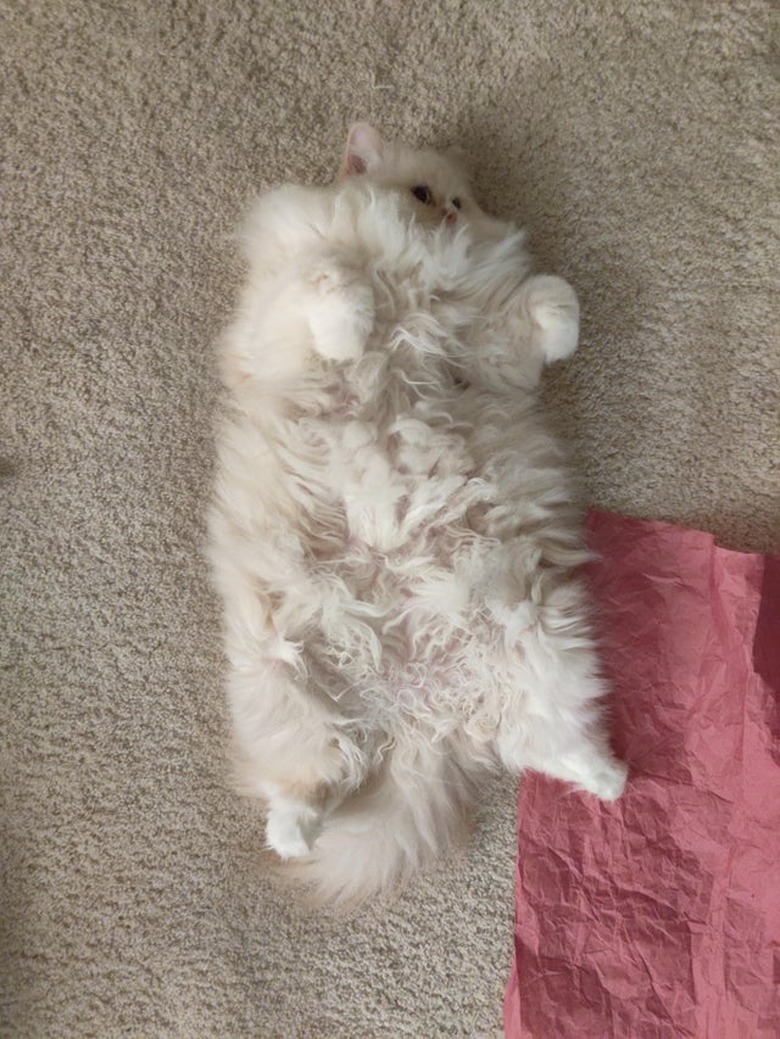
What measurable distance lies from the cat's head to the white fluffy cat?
0.08 metres

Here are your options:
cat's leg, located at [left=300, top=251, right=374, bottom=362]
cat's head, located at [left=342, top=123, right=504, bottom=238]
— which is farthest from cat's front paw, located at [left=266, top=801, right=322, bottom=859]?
cat's head, located at [left=342, top=123, right=504, bottom=238]

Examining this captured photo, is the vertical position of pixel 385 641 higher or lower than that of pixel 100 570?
higher

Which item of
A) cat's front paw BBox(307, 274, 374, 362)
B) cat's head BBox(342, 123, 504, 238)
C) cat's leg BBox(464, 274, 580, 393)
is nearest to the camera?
cat's front paw BBox(307, 274, 374, 362)

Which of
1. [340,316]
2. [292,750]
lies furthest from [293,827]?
[340,316]

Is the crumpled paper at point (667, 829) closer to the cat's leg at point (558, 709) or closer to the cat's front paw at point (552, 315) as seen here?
the cat's leg at point (558, 709)

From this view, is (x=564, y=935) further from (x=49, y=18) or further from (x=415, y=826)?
(x=49, y=18)

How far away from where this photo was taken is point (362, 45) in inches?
62.3

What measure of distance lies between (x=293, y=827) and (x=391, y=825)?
0.19 metres

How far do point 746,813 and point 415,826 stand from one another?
1.86 feet

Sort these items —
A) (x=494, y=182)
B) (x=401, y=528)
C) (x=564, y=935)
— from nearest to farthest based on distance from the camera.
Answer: (x=401, y=528)
(x=564, y=935)
(x=494, y=182)

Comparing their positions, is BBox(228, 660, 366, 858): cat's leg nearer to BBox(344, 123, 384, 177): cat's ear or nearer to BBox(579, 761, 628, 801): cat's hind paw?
BBox(579, 761, 628, 801): cat's hind paw

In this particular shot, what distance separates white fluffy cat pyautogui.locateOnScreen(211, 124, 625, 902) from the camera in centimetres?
122

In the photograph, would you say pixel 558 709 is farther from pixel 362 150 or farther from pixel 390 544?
pixel 362 150

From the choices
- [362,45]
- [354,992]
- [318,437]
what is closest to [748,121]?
[362,45]
